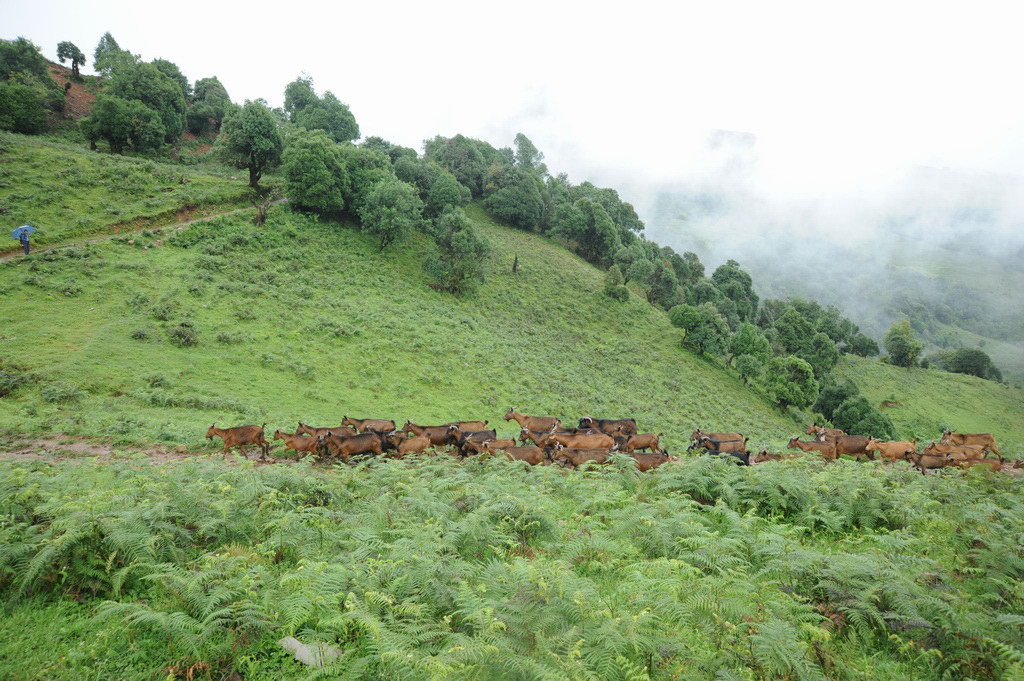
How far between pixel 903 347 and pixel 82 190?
334ft

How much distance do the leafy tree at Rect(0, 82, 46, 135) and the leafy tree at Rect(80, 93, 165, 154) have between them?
3.89m

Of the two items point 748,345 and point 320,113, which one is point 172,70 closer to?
point 320,113

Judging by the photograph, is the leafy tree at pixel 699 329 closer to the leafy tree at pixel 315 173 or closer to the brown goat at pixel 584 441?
the leafy tree at pixel 315 173

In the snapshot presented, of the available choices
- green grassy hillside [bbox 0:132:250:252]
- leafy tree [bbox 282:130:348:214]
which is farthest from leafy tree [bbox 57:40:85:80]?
leafy tree [bbox 282:130:348:214]

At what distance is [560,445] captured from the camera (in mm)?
16766

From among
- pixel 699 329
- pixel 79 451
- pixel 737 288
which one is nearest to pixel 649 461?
pixel 79 451

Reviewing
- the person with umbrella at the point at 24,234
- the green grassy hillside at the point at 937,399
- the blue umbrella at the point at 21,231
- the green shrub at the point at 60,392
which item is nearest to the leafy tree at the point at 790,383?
the green grassy hillside at the point at 937,399

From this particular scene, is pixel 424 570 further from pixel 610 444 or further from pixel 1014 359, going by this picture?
pixel 1014 359

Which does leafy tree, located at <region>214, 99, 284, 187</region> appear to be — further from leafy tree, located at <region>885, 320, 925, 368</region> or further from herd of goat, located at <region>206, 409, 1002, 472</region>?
leafy tree, located at <region>885, 320, 925, 368</region>

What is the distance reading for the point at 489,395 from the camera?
30453 millimetres

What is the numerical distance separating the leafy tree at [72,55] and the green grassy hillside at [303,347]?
50710mm

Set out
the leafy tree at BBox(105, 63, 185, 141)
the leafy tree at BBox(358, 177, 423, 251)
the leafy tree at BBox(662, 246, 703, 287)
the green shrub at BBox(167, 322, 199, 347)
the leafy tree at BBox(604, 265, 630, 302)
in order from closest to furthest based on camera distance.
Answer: the green shrub at BBox(167, 322, 199, 347)
the leafy tree at BBox(358, 177, 423, 251)
the leafy tree at BBox(105, 63, 185, 141)
the leafy tree at BBox(604, 265, 630, 302)
the leafy tree at BBox(662, 246, 703, 287)

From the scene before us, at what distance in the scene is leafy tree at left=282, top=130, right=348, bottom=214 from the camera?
43.3 metres

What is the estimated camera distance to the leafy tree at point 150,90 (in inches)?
2099
